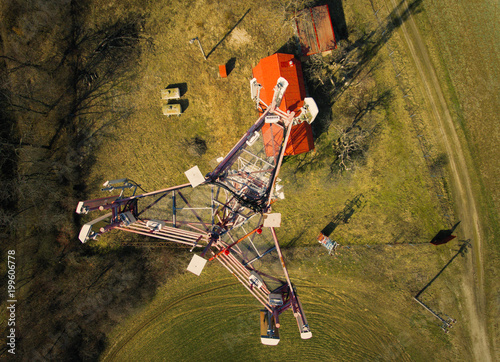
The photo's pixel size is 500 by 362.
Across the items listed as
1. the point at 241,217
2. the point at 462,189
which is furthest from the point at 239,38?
the point at 462,189

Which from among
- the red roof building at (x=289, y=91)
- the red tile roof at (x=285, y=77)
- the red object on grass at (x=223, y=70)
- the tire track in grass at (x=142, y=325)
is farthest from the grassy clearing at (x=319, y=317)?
the red object on grass at (x=223, y=70)

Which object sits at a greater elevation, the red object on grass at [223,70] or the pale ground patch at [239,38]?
the pale ground patch at [239,38]

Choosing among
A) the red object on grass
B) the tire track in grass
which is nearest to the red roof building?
the red object on grass

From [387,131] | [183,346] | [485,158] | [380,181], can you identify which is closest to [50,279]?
[183,346]

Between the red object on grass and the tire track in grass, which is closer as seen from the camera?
the red object on grass

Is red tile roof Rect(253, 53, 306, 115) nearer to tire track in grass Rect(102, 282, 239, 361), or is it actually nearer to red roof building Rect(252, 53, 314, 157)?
red roof building Rect(252, 53, 314, 157)

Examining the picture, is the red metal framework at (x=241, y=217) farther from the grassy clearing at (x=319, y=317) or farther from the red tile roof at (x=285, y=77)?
the grassy clearing at (x=319, y=317)
